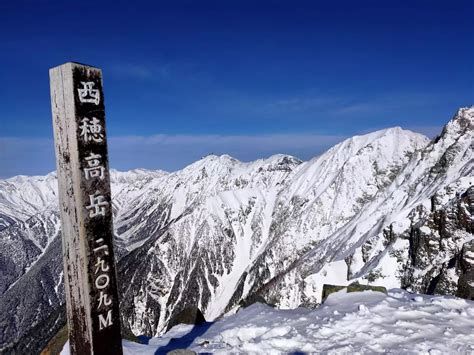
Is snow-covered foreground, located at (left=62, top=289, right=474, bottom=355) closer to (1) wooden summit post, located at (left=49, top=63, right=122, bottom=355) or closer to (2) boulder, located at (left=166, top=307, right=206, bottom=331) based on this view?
(2) boulder, located at (left=166, top=307, right=206, bottom=331)

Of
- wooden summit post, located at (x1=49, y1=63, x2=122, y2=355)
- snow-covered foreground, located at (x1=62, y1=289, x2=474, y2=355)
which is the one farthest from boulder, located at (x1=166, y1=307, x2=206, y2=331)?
wooden summit post, located at (x1=49, y1=63, x2=122, y2=355)

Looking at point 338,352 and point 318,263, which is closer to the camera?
point 338,352

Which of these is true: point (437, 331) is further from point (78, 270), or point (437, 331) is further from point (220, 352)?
point (78, 270)

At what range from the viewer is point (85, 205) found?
8.47m

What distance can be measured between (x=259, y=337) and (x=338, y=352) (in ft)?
10.2

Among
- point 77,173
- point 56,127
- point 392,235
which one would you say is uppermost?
point 56,127

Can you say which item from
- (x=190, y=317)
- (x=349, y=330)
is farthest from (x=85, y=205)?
(x=190, y=317)

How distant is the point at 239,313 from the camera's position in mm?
17000

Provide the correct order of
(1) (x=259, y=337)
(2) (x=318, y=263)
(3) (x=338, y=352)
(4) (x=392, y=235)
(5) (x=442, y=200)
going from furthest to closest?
(2) (x=318, y=263) < (4) (x=392, y=235) < (5) (x=442, y=200) < (1) (x=259, y=337) < (3) (x=338, y=352)

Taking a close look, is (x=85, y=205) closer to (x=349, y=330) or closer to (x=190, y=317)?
(x=349, y=330)

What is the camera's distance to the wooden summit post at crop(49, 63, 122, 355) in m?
8.34

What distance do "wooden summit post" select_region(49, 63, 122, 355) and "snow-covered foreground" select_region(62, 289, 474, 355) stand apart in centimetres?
462

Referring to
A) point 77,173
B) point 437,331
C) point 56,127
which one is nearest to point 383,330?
point 437,331

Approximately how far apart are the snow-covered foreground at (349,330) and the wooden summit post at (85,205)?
15.2ft
